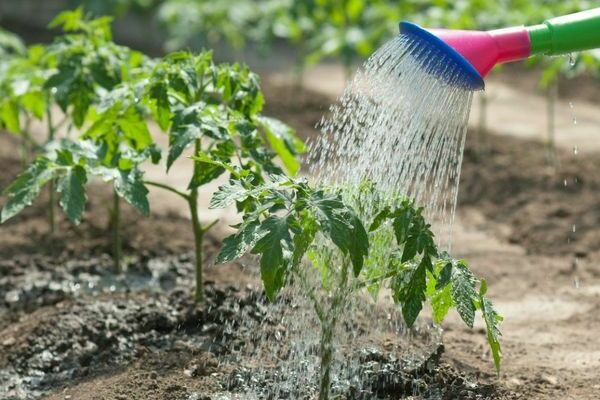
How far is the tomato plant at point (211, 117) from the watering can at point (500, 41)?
2.47 feet

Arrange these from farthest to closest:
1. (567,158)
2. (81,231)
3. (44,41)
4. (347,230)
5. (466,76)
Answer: (44,41) < (567,158) < (81,231) < (466,76) < (347,230)

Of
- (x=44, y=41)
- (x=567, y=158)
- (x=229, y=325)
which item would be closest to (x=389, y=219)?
(x=229, y=325)

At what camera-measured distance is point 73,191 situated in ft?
13.7

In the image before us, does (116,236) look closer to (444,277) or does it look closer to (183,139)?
(183,139)

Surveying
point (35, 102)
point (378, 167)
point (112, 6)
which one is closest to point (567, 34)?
point (378, 167)

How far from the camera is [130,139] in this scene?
4535 millimetres

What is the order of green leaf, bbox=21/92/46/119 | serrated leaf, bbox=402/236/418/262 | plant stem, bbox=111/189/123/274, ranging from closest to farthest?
1. serrated leaf, bbox=402/236/418/262
2. plant stem, bbox=111/189/123/274
3. green leaf, bbox=21/92/46/119

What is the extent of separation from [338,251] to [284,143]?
923 mm

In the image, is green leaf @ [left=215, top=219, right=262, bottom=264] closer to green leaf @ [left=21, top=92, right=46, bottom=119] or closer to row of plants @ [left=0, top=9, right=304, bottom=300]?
row of plants @ [left=0, top=9, right=304, bottom=300]

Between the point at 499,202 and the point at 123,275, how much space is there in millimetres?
2383

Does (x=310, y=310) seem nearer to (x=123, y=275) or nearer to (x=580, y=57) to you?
(x=123, y=275)

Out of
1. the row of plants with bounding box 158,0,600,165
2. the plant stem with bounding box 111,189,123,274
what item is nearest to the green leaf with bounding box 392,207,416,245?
the plant stem with bounding box 111,189,123,274

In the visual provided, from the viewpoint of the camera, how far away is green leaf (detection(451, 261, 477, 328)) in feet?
11.1

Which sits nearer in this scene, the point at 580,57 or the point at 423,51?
Result: the point at 423,51
